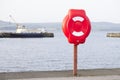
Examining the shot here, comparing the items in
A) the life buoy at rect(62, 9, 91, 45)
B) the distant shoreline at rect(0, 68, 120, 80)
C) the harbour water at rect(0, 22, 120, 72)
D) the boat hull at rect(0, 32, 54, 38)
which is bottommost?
the boat hull at rect(0, 32, 54, 38)

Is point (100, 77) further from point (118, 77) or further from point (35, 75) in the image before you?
point (35, 75)

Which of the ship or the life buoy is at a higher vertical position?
the life buoy

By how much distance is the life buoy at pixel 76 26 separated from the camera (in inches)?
438

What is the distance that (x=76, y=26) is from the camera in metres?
11.2

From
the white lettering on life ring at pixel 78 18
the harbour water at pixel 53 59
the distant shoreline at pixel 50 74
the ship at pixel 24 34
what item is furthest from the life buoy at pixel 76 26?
the ship at pixel 24 34

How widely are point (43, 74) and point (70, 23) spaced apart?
1.49 meters

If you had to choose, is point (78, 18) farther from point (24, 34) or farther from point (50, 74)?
point (24, 34)

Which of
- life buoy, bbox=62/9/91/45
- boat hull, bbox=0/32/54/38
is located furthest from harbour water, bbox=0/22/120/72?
boat hull, bbox=0/32/54/38

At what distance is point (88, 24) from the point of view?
1119 cm

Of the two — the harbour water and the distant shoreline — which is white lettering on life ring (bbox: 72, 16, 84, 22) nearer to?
the distant shoreline

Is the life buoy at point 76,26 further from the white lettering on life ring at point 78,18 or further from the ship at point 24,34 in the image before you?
the ship at point 24,34

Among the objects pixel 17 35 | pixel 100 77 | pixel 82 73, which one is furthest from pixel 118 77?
pixel 17 35

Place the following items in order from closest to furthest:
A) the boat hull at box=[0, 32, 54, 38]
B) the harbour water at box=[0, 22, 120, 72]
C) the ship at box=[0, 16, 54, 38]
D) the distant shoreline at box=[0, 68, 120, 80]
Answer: the distant shoreline at box=[0, 68, 120, 80] → the harbour water at box=[0, 22, 120, 72] → the boat hull at box=[0, 32, 54, 38] → the ship at box=[0, 16, 54, 38]

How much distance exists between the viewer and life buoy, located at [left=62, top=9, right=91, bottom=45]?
11.1 metres
